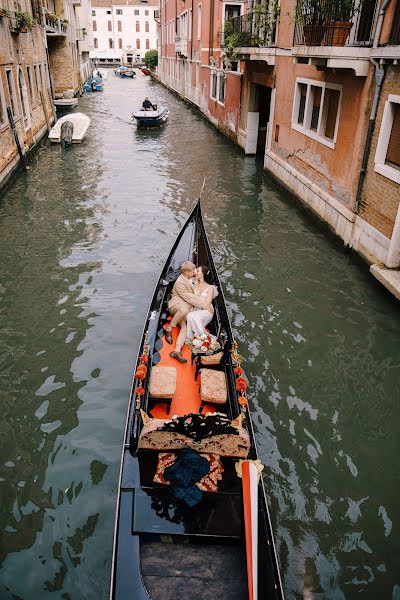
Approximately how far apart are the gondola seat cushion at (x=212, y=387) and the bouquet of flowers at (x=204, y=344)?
32 cm

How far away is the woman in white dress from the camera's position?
4906 millimetres

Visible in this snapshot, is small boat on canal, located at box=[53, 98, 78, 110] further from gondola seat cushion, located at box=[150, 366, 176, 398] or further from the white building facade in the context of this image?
the white building facade

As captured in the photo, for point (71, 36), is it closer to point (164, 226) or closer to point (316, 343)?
point (164, 226)

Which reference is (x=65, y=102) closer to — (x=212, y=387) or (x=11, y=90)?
(x=11, y=90)

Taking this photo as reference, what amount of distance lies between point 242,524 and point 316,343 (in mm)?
3200

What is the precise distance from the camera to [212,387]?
4.02 metres

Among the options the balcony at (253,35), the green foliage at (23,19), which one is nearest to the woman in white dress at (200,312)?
the balcony at (253,35)

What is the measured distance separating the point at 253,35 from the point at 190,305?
10513 mm

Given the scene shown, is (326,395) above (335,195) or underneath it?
underneath

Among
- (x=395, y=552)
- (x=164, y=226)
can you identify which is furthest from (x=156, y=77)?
(x=395, y=552)

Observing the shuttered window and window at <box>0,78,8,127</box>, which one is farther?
window at <box>0,78,8,127</box>

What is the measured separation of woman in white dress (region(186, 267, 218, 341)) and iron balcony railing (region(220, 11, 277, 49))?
882 centimetres

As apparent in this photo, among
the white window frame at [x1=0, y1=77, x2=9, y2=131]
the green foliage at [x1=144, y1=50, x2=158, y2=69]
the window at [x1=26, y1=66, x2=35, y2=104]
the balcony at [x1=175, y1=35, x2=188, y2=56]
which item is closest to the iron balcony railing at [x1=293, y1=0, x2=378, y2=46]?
the white window frame at [x1=0, y1=77, x2=9, y2=131]

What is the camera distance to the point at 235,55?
13617mm
